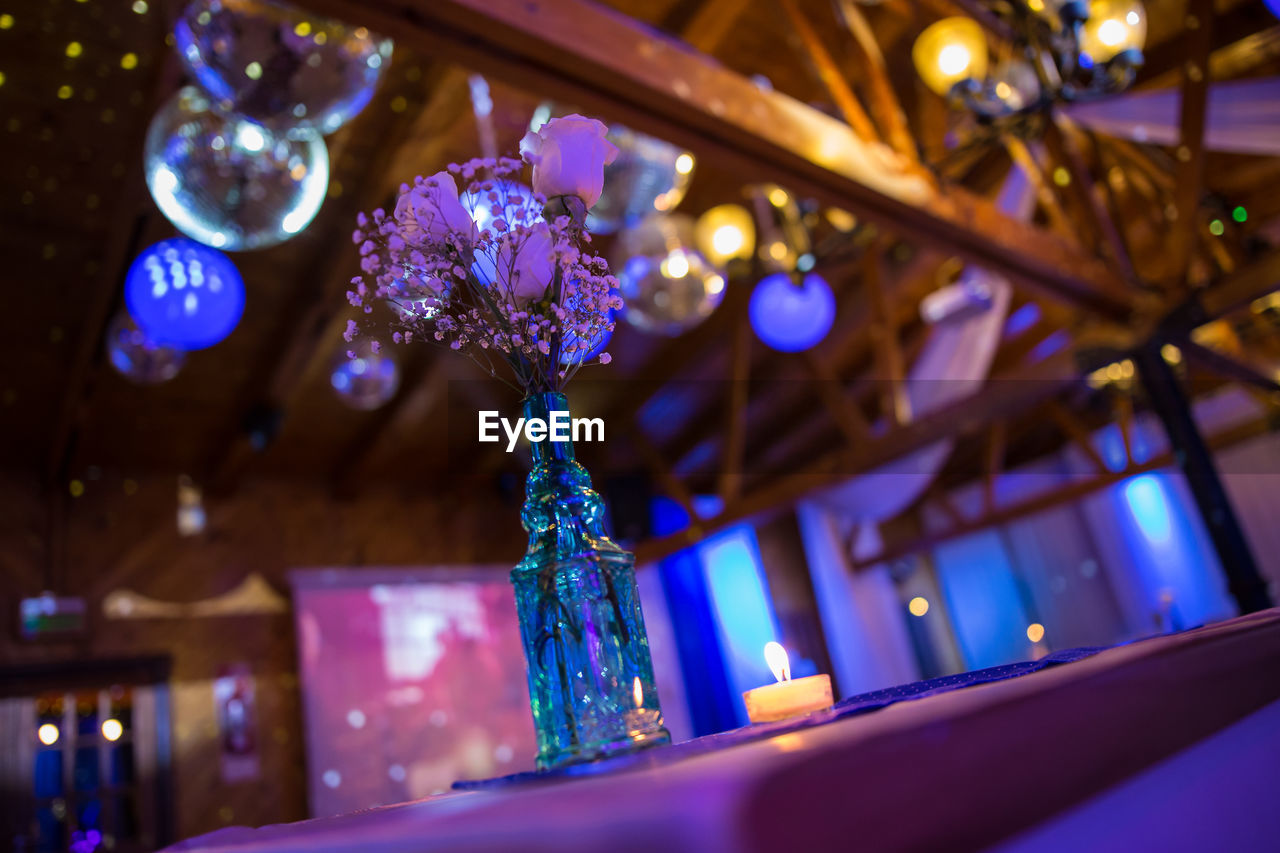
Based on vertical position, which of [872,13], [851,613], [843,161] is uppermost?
[872,13]

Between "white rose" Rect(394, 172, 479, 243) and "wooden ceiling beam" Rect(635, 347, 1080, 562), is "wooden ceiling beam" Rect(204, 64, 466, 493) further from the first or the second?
"wooden ceiling beam" Rect(635, 347, 1080, 562)

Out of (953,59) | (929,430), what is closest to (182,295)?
(953,59)

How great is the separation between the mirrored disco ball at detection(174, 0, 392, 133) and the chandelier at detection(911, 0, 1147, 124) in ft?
6.01

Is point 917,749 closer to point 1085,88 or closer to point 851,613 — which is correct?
point 1085,88

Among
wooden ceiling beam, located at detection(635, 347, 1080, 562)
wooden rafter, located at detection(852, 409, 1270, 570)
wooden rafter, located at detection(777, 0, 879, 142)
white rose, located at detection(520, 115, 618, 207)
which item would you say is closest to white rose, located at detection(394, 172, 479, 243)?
white rose, located at detection(520, 115, 618, 207)

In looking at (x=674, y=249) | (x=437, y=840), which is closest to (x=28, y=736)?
(x=674, y=249)

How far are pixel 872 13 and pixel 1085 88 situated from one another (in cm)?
255

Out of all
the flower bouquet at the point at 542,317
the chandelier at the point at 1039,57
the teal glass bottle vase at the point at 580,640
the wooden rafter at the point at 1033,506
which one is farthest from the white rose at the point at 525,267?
the wooden rafter at the point at 1033,506

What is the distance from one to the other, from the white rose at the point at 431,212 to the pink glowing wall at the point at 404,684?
20.6ft

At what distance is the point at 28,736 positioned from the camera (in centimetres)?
566

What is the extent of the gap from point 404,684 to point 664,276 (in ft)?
16.1

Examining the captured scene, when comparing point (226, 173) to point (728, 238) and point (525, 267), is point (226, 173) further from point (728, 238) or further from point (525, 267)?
point (728, 238)

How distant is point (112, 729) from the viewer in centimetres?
599

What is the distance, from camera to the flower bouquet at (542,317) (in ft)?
3.24
